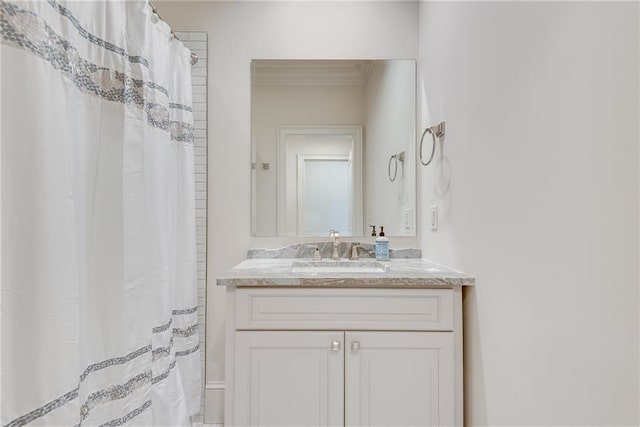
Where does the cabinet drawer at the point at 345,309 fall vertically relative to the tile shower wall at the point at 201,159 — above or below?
below

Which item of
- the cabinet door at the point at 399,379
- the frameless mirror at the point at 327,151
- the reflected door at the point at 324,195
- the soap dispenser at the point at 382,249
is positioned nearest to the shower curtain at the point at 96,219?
the frameless mirror at the point at 327,151

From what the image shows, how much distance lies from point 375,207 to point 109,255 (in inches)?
50.3

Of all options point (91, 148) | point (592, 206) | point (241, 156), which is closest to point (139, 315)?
point (91, 148)

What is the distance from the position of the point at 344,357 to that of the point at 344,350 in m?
0.02

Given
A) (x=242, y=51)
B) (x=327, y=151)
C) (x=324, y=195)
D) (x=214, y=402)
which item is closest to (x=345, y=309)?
(x=324, y=195)

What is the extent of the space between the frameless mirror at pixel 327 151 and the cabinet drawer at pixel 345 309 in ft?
2.22

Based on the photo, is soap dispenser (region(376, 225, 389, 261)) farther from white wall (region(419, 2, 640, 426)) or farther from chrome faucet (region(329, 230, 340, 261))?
white wall (region(419, 2, 640, 426))

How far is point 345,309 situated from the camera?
1.33 metres

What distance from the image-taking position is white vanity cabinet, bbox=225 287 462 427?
1314 millimetres

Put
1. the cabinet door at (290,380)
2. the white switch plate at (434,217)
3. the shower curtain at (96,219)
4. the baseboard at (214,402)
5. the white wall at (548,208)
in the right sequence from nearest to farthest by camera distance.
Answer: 1. the white wall at (548,208)
2. the shower curtain at (96,219)
3. the cabinet door at (290,380)
4. the white switch plate at (434,217)
5. the baseboard at (214,402)

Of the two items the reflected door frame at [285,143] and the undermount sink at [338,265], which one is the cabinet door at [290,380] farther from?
the reflected door frame at [285,143]

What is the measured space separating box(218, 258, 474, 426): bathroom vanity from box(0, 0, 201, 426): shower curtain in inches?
11.8

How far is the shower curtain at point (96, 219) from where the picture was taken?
0.85m

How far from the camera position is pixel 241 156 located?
1975 mm
